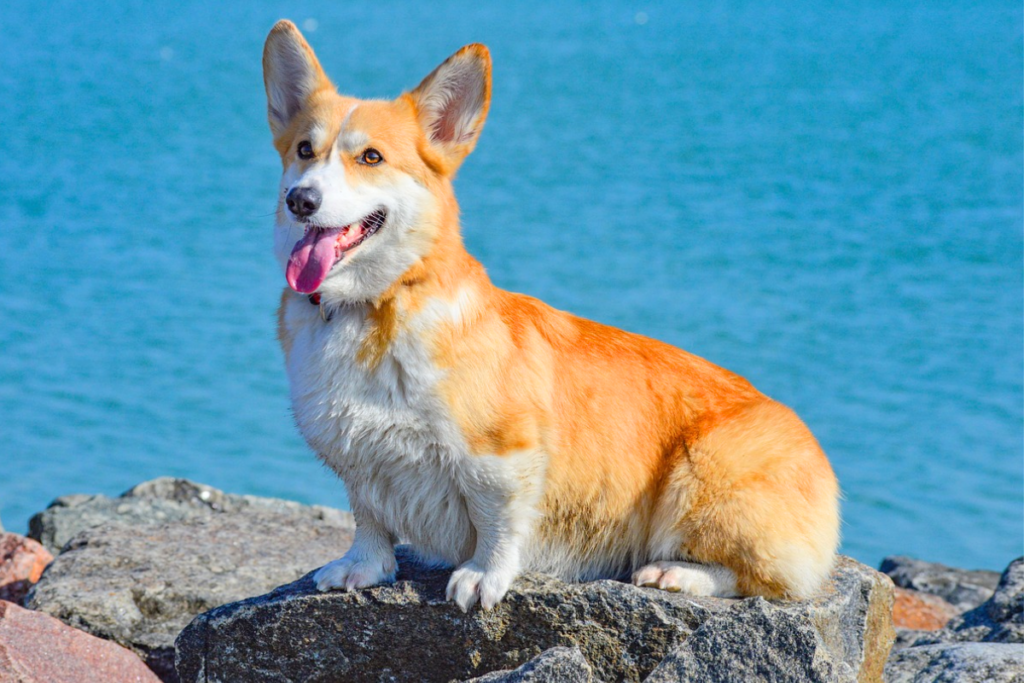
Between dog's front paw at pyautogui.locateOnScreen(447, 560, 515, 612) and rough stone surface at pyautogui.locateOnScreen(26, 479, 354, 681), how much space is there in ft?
7.30

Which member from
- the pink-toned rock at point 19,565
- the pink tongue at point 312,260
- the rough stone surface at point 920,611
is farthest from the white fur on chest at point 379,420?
the rough stone surface at point 920,611

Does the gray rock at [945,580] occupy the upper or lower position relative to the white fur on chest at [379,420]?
lower

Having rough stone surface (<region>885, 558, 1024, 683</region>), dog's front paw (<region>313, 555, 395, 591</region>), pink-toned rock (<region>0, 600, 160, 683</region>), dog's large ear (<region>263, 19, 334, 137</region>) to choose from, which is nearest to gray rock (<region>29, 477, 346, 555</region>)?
pink-toned rock (<region>0, 600, 160, 683</region>)

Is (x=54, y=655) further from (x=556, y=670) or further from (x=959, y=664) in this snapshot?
(x=959, y=664)

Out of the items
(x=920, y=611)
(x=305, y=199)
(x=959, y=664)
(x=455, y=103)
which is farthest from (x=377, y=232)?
(x=920, y=611)

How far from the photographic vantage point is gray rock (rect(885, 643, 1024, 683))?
4820 mm

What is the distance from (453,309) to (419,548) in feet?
3.77

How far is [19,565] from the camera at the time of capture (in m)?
7.35

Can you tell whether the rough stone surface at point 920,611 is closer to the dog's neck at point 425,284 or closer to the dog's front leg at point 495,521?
the dog's front leg at point 495,521

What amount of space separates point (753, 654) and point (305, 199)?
243cm

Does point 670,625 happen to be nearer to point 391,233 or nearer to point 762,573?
point 762,573

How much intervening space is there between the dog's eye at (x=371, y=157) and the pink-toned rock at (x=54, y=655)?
2.71 meters

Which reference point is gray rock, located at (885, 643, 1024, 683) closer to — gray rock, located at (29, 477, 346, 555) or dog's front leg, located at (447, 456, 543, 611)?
dog's front leg, located at (447, 456, 543, 611)

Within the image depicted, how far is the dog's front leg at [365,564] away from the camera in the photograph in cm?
497
